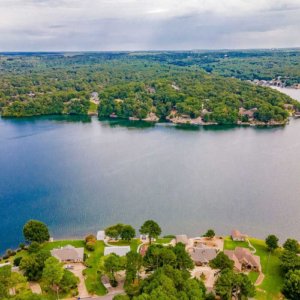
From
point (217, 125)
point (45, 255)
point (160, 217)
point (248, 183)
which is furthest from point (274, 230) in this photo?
point (217, 125)

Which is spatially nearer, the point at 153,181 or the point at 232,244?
the point at 232,244

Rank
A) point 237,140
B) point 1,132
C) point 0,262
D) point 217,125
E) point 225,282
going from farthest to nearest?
1. point 217,125
2. point 1,132
3. point 237,140
4. point 0,262
5. point 225,282

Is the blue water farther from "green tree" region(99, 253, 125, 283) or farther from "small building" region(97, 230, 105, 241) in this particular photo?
"green tree" region(99, 253, 125, 283)

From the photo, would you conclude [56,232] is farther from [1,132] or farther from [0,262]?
[1,132]

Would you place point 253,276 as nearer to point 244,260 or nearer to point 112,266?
point 244,260

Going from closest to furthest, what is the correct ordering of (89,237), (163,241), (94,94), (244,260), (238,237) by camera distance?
(244,260), (89,237), (238,237), (163,241), (94,94)

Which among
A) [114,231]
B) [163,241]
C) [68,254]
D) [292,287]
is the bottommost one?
[163,241]

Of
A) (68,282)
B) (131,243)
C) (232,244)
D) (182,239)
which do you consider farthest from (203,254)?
(68,282)
